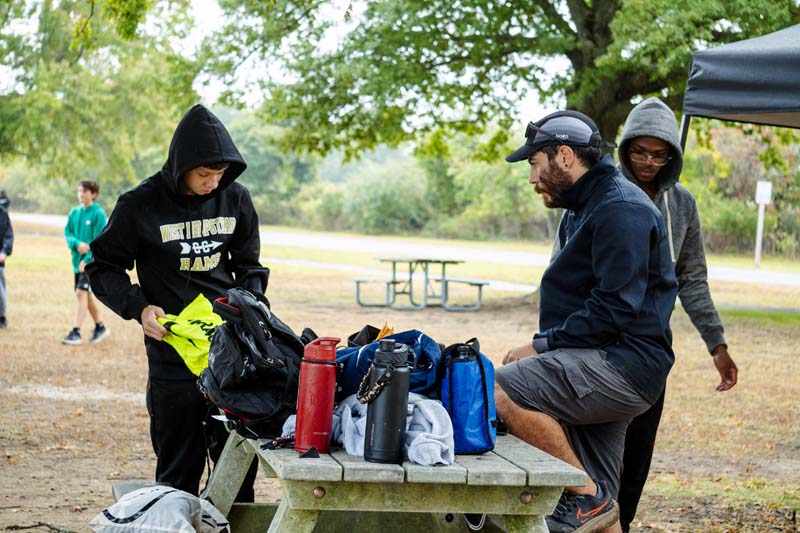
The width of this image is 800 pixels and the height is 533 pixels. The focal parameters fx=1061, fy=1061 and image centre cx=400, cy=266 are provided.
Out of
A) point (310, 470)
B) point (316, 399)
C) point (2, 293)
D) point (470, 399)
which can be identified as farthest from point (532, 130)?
point (2, 293)

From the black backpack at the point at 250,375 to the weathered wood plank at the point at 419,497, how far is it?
1.35 ft

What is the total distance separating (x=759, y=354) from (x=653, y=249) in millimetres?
10930

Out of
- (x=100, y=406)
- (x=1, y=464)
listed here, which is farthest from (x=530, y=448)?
(x=100, y=406)

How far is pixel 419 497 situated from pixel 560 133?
1392mm

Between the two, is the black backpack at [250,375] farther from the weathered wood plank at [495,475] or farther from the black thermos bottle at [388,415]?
the weathered wood plank at [495,475]

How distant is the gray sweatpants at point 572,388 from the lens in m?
3.62

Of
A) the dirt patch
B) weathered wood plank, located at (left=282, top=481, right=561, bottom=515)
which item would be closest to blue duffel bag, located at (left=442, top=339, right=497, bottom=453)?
weathered wood plank, located at (left=282, top=481, right=561, bottom=515)

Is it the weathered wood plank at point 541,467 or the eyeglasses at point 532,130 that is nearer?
the weathered wood plank at point 541,467

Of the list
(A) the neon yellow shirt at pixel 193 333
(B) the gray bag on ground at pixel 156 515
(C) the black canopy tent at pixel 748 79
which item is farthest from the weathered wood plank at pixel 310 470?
(C) the black canopy tent at pixel 748 79

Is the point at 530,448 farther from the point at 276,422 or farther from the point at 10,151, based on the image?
the point at 10,151

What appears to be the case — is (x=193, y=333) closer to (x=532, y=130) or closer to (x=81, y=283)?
(x=532, y=130)

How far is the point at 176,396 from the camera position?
4.44 m

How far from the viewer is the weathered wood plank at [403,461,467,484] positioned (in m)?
3.07

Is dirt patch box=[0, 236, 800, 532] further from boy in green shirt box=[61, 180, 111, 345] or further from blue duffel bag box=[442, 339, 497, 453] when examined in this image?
blue duffel bag box=[442, 339, 497, 453]
